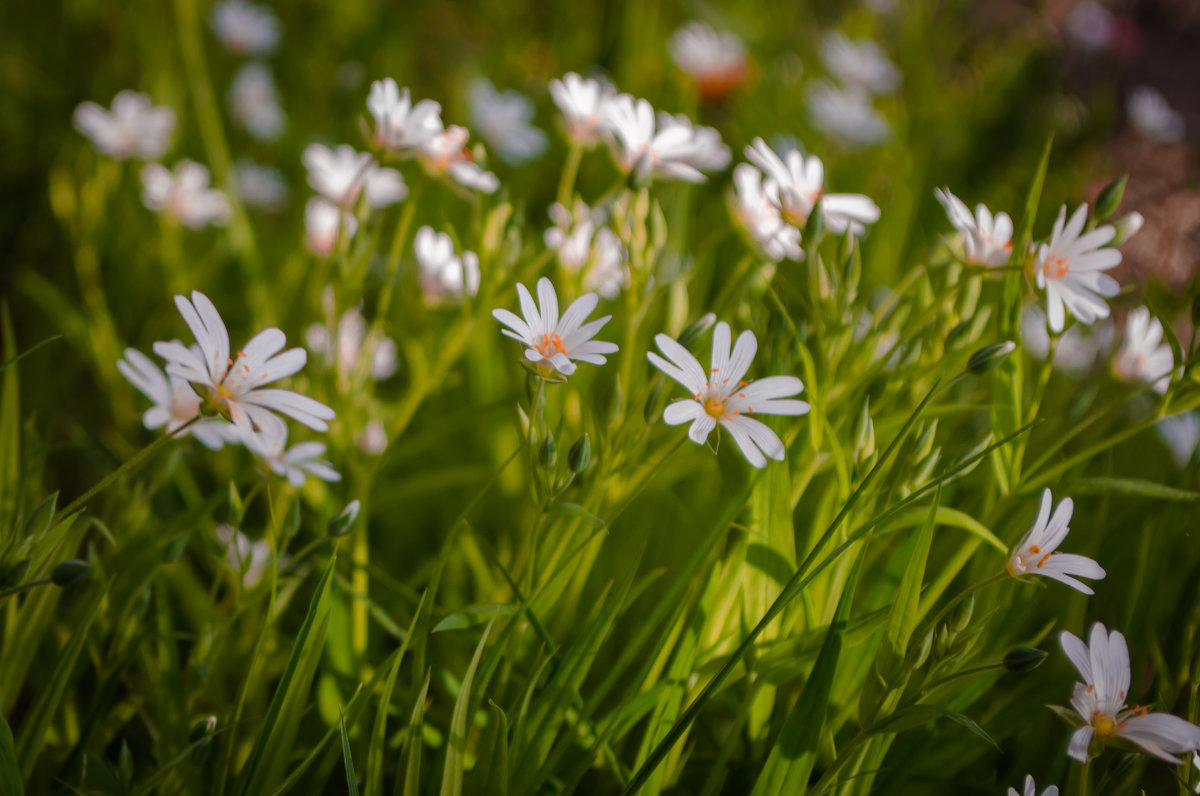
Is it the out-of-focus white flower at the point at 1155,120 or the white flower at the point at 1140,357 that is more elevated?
the out-of-focus white flower at the point at 1155,120

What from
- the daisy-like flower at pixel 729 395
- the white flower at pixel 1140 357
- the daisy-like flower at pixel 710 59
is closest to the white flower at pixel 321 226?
the daisy-like flower at pixel 729 395

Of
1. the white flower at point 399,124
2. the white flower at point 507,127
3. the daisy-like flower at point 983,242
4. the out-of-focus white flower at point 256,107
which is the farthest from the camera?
the out-of-focus white flower at point 256,107

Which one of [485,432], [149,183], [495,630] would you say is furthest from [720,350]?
[149,183]

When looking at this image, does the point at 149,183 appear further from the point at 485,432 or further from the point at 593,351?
the point at 593,351

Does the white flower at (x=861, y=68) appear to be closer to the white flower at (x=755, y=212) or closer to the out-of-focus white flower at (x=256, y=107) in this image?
the white flower at (x=755, y=212)

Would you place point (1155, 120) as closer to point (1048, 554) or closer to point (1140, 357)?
point (1140, 357)

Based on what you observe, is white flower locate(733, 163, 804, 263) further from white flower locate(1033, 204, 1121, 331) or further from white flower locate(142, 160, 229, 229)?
white flower locate(142, 160, 229, 229)
